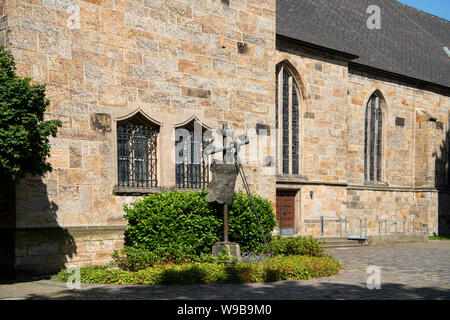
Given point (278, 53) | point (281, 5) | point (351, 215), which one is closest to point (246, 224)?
point (278, 53)

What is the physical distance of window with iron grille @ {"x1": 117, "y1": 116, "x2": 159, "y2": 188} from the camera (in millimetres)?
12016

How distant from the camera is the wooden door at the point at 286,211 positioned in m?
19.2

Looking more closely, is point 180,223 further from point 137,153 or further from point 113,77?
point 113,77

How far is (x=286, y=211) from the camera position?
19.3 m

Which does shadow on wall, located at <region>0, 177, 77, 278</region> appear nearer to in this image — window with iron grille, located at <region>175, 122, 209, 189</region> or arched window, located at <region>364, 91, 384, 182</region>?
window with iron grille, located at <region>175, 122, 209, 189</region>

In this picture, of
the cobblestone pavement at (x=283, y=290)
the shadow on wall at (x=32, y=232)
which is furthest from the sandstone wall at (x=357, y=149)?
the shadow on wall at (x=32, y=232)

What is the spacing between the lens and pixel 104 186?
11359mm

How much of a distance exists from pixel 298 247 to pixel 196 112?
4375mm

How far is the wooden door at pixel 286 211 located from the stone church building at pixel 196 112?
44 mm

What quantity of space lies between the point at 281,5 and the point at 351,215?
9.62 meters

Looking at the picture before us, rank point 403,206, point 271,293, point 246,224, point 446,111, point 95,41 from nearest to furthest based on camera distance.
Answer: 1. point 271,293
2. point 95,41
3. point 246,224
4. point 403,206
5. point 446,111

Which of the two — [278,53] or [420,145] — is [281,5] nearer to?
[278,53]

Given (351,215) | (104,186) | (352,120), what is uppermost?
(352,120)

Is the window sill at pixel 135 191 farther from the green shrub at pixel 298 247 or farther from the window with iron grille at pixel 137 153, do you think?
the green shrub at pixel 298 247
